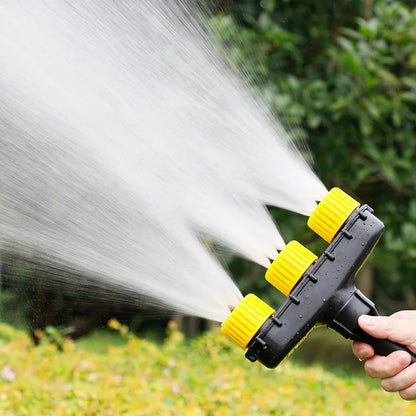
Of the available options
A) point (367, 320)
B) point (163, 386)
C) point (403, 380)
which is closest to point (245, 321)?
point (367, 320)

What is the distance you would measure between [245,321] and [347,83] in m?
2.31

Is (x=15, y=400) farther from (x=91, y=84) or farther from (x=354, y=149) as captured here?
(x=354, y=149)

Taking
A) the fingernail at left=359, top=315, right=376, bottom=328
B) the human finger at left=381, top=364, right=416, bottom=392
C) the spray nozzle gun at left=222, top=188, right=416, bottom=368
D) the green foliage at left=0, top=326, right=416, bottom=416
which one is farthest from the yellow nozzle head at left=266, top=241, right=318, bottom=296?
the green foliage at left=0, top=326, right=416, bottom=416

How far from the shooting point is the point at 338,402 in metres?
2.73

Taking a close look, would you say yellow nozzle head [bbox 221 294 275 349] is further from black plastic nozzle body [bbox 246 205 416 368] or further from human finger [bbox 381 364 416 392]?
human finger [bbox 381 364 416 392]

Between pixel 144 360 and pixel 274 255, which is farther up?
pixel 274 255

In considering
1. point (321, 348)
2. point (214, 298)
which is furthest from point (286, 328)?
point (321, 348)

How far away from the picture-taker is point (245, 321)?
4.97 feet

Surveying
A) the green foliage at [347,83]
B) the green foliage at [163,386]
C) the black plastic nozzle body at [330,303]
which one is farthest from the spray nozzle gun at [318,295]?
the green foliage at [347,83]

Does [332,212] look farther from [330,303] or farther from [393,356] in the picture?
[393,356]

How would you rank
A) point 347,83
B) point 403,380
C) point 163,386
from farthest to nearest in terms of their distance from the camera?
point 347,83 < point 163,386 < point 403,380

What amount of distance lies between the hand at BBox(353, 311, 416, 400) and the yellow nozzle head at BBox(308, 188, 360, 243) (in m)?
0.22

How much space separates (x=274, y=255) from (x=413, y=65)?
2181mm

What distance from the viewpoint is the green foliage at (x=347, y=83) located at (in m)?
3.42
